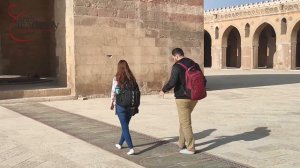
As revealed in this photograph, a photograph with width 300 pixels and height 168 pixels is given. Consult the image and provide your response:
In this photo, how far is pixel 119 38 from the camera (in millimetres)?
11867

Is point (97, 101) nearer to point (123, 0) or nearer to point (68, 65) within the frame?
point (68, 65)

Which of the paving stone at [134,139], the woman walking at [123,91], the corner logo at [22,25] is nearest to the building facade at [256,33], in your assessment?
the corner logo at [22,25]

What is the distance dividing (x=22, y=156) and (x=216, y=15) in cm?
3789

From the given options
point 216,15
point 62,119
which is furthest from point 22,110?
point 216,15

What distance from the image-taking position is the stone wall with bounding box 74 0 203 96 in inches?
443

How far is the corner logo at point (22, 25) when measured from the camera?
58.1 feet

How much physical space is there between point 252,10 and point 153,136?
32.8 meters

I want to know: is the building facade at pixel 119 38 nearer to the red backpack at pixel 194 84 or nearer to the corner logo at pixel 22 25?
the corner logo at pixel 22 25

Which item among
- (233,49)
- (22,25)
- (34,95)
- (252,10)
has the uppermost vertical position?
(252,10)

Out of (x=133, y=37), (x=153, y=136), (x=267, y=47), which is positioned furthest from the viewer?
(x=267, y=47)

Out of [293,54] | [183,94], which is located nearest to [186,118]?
[183,94]

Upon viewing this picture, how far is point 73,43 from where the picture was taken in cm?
1103

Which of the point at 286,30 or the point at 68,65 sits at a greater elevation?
the point at 286,30

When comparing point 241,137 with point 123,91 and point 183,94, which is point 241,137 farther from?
point 123,91
